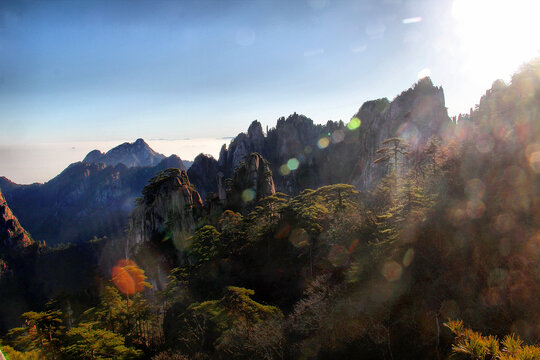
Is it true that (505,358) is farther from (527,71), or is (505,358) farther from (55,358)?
(527,71)

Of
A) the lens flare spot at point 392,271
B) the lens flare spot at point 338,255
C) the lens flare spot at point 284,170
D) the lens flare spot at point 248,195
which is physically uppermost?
the lens flare spot at point 284,170

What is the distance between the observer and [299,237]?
35.9 meters

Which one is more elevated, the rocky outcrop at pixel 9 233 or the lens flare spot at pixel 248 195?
the lens flare spot at pixel 248 195

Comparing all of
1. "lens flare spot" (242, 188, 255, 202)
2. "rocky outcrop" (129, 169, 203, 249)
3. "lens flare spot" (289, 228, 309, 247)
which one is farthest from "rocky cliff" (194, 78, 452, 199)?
"lens flare spot" (289, 228, 309, 247)

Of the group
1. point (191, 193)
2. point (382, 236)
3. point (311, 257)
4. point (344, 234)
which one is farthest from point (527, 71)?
point (191, 193)

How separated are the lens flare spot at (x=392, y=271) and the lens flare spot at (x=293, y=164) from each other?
109760 mm

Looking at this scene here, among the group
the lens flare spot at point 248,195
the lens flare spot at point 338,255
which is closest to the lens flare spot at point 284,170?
the lens flare spot at point 248,195

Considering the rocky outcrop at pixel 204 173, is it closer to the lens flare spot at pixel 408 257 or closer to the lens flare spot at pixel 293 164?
the lens flare spot at pixel 293 164

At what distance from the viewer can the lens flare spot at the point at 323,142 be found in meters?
129

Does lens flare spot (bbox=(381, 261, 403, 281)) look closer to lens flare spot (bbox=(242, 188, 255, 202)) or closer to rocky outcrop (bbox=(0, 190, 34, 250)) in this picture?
lens flare spot (bbox=(242, 188, 255, 202))

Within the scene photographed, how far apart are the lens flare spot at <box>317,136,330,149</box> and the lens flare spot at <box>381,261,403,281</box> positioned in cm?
11203

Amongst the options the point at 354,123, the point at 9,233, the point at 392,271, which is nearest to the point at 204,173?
the point at 354,123

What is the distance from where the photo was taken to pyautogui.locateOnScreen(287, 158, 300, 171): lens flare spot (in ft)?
424

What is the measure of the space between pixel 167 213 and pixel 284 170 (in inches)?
3289
